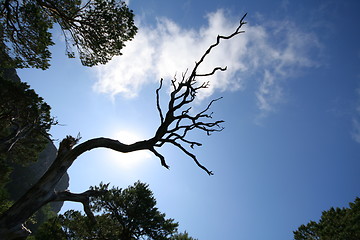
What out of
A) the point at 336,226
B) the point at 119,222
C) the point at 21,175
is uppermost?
the point at 336,226

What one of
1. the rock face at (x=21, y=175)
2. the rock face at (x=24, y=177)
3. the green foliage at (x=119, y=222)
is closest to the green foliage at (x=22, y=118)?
the green foliage at (x=119, y=222)

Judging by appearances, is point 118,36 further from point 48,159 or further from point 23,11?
point 48,159

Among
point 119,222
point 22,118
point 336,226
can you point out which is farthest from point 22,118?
point 336,226

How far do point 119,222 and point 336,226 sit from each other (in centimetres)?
2017

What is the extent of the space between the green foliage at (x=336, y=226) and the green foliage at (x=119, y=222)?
46.1 feet

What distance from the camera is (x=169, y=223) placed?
16.7 meters

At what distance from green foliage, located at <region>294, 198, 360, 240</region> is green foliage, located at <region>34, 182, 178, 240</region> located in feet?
46.1

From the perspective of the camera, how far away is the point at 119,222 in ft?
55.2

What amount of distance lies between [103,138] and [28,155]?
9372 millimetres

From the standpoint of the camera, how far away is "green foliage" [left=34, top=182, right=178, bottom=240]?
15977mm

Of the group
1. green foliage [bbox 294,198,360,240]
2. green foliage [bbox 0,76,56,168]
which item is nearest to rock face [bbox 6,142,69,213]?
green foliage [bbox 0,76,56,168]

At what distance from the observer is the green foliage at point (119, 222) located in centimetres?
1598

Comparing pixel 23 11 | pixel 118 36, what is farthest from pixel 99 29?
pixel 23 11

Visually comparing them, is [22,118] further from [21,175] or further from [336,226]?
[21,175]
